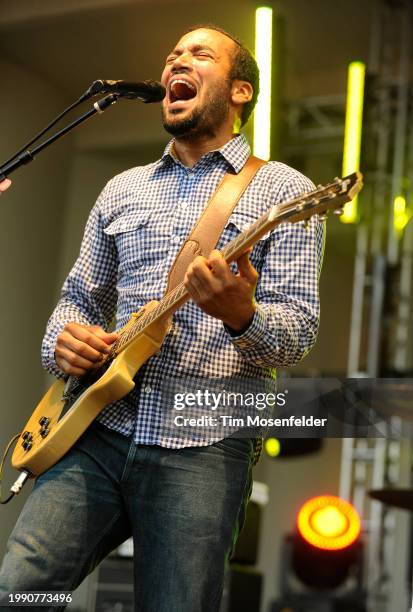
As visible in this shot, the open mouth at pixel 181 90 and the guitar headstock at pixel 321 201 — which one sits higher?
the open mouth at pixel 181 90

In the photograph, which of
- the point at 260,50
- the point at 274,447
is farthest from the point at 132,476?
the point at 260,50

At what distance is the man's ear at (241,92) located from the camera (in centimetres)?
218

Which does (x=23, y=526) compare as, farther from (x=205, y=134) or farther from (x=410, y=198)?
(x=410, y=198)

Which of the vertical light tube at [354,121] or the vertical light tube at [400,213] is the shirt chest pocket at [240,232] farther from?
the vertical light tube at [400,213]

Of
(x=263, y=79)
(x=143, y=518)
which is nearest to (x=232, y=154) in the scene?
(x=143, y=518)

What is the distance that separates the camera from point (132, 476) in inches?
70.3

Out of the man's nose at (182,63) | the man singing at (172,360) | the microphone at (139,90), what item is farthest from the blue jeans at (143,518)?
the man's nose at (182,63)

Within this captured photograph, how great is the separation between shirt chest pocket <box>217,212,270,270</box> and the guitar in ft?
0.57

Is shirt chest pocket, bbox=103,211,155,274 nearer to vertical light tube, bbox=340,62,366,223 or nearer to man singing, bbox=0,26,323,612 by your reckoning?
man singing, bbox=0,26,323,612

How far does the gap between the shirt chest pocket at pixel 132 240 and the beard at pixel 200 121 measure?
0.21 m

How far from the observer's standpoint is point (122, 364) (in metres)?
1.78

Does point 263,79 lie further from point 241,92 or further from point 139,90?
point 139,90

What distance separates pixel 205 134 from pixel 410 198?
358 cm

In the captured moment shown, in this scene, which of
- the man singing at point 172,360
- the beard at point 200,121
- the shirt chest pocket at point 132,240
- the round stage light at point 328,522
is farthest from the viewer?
the round stage light at point 328,522
